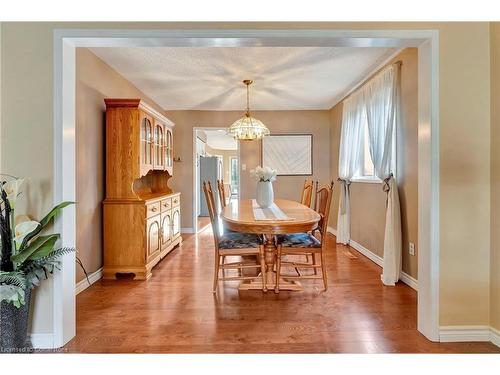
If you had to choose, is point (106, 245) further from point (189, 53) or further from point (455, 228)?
point (455, 228)

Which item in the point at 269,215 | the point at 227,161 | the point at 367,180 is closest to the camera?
the point at 269,215

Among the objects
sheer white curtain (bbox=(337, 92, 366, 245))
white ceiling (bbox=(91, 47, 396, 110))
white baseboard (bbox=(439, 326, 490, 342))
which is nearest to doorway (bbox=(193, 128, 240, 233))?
white ceiling (bbox=(91, 47, 396, 110))

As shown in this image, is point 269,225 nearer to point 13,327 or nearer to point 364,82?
point 13,327

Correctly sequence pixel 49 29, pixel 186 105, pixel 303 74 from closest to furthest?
1. pixel 49 29
2. pixel 303 74
3. pixel 186 105

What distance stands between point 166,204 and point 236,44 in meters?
2.47

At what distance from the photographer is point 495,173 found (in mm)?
1850

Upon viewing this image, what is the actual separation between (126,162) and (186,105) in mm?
2420

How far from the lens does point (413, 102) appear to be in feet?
9.32

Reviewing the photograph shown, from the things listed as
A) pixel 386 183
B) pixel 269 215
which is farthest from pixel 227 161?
pixel 269 215

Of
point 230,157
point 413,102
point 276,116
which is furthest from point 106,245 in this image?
point 230,157

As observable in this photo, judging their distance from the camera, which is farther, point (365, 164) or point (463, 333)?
point (365, 164)

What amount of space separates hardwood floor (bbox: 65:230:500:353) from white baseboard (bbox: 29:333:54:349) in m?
0.12

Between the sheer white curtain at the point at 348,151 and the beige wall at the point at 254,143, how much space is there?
0.91 m

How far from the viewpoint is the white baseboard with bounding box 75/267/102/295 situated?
274 cm
